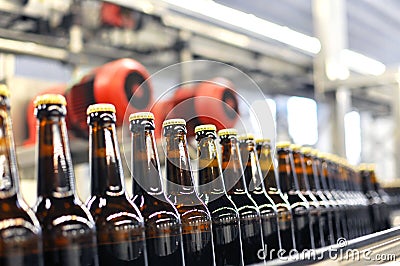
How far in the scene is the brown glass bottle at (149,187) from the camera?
55 cm

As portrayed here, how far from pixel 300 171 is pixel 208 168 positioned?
352 millimetres

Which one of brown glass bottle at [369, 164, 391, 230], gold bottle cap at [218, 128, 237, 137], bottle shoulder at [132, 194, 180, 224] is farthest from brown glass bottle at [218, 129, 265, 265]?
brown glass bottle at [369, 164, 391, 230]

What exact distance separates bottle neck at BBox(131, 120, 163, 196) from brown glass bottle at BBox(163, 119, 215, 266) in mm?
23

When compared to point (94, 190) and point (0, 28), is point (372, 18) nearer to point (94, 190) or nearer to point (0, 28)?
point (0, 28)

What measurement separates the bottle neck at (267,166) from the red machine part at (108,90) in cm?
48

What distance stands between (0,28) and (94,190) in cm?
119

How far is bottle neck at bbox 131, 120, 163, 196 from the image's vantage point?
1.91ft

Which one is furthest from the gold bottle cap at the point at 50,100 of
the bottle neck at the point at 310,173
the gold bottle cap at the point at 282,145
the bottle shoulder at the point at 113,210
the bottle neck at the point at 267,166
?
the bottle neck at the point at 310,173

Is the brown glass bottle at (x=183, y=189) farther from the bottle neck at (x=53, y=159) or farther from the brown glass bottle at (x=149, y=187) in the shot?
the bottle neck at (x=53, y=159)

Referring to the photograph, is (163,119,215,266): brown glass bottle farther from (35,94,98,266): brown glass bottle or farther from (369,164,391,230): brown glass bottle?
(369,164,391,230): brown glass bottle

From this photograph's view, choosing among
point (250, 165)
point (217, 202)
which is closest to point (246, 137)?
point (250, 165)

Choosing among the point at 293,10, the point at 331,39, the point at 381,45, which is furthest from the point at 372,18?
the point at 331,39

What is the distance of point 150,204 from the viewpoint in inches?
22.6

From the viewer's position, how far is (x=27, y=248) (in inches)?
16.4
